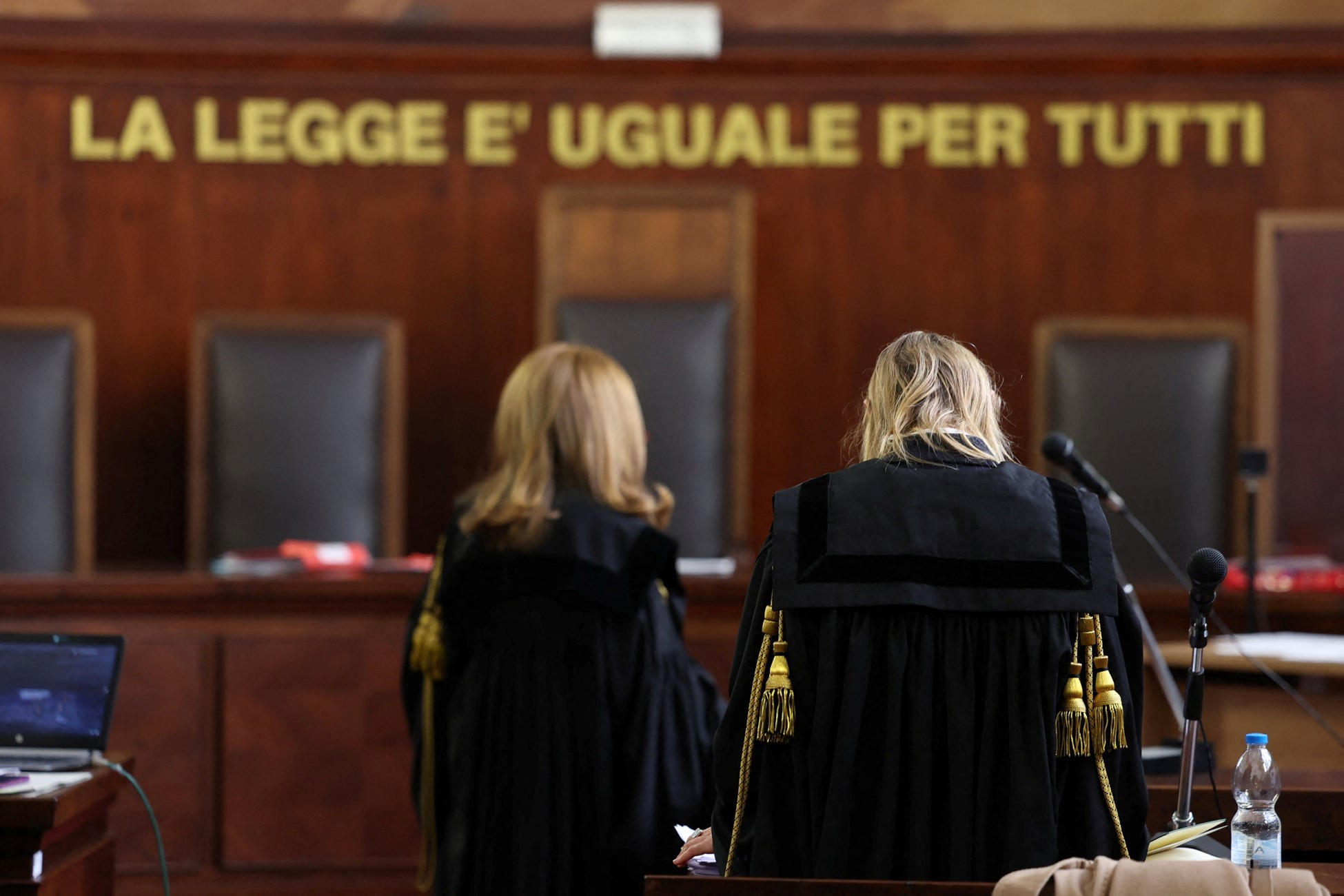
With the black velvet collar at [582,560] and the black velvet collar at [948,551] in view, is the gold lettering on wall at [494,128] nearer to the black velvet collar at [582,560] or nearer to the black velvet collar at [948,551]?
the black velvet collar at [582,560]

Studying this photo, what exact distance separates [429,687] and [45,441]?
2.31 meters

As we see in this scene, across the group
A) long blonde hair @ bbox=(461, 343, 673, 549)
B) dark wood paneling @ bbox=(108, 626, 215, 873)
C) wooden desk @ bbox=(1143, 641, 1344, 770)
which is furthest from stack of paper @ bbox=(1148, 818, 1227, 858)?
dark wood paneling @ bbox=(108, 626, 215, 873)

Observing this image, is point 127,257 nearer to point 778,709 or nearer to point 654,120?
point 654,120

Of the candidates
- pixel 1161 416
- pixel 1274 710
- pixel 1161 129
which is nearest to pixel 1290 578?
pixel 1161 416

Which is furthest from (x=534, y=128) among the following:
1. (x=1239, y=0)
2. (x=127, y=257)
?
(x=1239, y=0)

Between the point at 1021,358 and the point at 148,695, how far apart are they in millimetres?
3013

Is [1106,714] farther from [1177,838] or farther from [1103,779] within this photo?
[1177,838]

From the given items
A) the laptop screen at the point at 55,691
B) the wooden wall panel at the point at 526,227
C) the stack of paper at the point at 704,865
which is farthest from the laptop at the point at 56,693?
the wooden wall panel at the point at 526,227

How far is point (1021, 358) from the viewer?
17.1 feet

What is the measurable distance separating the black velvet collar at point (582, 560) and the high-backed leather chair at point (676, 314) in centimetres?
198

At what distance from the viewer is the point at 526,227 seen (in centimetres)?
522

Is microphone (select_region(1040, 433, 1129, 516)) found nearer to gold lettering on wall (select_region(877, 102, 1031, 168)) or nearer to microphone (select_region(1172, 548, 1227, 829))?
microphone (select_region(1172, 548, 1227, 829))

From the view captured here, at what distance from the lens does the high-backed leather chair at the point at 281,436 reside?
182 inches

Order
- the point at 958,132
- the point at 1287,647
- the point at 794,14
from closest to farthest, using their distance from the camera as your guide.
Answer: the point at 1287,647 → the point at 794,14 → the point at 958,132
